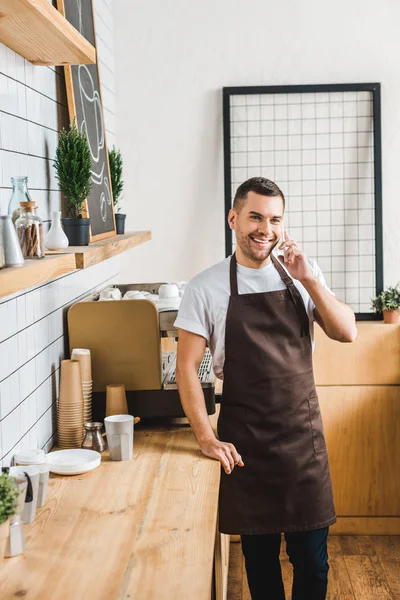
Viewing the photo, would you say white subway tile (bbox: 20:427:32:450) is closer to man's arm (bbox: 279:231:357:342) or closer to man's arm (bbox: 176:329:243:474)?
man's arm (bbox: 176:329:243:474)

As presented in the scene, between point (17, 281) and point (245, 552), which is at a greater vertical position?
point (17, 281)

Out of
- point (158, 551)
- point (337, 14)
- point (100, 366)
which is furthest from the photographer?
point (337, 14)

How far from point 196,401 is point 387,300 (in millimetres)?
1703

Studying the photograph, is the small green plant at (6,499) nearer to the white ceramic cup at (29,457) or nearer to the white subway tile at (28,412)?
the white ceramic cup at (29,457)

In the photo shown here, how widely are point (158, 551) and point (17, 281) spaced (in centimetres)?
Answer: 68

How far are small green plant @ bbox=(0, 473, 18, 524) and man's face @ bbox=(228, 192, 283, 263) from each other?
117 cm

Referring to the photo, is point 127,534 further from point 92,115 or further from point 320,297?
point 92,115

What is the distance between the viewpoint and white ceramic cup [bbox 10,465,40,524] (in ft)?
6.00

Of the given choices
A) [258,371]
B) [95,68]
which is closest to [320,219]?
[95,68]

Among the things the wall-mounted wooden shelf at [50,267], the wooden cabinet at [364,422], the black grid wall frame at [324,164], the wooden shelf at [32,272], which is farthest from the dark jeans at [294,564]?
the black grid wall frame at [324,164]

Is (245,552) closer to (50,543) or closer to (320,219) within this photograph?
(50,543)

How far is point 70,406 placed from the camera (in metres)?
2.44

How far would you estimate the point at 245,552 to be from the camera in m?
2.51

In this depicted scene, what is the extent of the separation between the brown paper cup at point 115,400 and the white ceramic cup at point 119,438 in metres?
0.20
